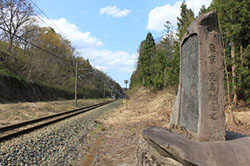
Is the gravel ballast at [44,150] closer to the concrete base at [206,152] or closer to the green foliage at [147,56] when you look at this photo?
the concrete base at [206,152]

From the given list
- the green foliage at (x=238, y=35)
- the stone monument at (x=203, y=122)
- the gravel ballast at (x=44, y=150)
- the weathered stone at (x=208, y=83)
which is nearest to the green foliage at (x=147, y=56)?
the green foliage at (x=238, y=35)

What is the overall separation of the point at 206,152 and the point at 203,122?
63cm

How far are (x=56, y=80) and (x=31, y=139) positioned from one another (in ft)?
102

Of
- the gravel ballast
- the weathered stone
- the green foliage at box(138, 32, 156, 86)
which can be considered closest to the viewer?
the weathered stone

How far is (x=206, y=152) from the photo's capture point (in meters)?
2.85

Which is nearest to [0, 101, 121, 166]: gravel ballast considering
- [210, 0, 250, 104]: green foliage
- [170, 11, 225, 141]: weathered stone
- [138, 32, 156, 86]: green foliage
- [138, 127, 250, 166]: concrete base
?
[138, 127, 250, 166]: concrete base

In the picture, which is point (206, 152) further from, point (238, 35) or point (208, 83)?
point (238, 35)

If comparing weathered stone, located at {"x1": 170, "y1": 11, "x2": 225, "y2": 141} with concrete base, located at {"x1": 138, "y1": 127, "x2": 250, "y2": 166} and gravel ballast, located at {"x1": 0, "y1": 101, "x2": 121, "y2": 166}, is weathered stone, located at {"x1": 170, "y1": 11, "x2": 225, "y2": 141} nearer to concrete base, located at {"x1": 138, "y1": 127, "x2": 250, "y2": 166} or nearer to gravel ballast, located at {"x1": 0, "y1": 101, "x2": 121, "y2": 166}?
concrete base, located at {"x1": 138, "y1": 127, "x2": 250, "y2": 166}

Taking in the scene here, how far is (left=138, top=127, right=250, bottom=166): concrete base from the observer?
2711mm

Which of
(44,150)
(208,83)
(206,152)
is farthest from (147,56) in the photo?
(206,152)

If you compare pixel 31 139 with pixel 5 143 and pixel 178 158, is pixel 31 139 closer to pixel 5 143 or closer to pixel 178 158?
pixel 5 143

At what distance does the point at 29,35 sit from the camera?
2962 cm

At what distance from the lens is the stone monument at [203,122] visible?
2825 mm

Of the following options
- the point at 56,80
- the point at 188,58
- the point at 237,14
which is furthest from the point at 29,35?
the point at 188,58
